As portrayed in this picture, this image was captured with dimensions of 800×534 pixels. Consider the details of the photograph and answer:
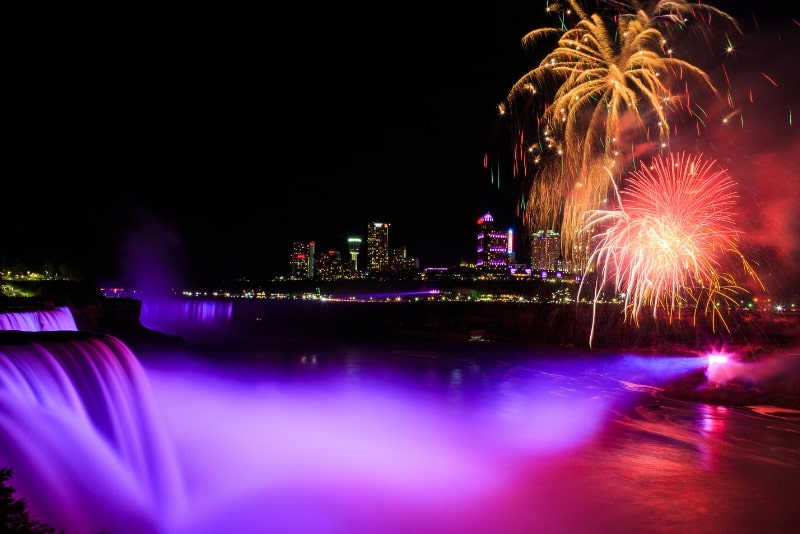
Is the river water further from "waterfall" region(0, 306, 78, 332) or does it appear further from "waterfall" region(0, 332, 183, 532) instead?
"waterfall" region(0, 306, 78, 332)

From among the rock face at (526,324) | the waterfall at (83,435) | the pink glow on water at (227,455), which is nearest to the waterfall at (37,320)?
the rock face at (526,324)

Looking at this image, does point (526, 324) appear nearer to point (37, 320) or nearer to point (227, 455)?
point (227, 455)

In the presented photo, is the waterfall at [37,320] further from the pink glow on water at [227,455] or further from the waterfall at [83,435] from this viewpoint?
the pink glow on water at [227,455]

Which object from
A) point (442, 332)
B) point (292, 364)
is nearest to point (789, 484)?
point (292, 364)

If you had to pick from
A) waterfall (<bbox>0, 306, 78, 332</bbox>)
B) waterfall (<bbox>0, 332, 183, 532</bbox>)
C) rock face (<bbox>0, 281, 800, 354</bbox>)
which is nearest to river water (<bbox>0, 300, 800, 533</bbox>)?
waterfall (<bbox>0, 332, 183, 532</bbox>)

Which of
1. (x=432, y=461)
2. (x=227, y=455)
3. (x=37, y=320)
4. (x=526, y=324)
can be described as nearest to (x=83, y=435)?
(x=227, y=455)

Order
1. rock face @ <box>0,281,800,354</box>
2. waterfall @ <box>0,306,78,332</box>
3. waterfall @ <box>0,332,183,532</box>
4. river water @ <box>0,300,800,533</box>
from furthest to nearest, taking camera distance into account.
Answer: rock face @ <box>0,281,800,354</box> → waterfall @ <box>0,306,78,332</box> → river water @ <box>0,300,800,533</box> → waterfall @ <box>0,332,183,532</box>
